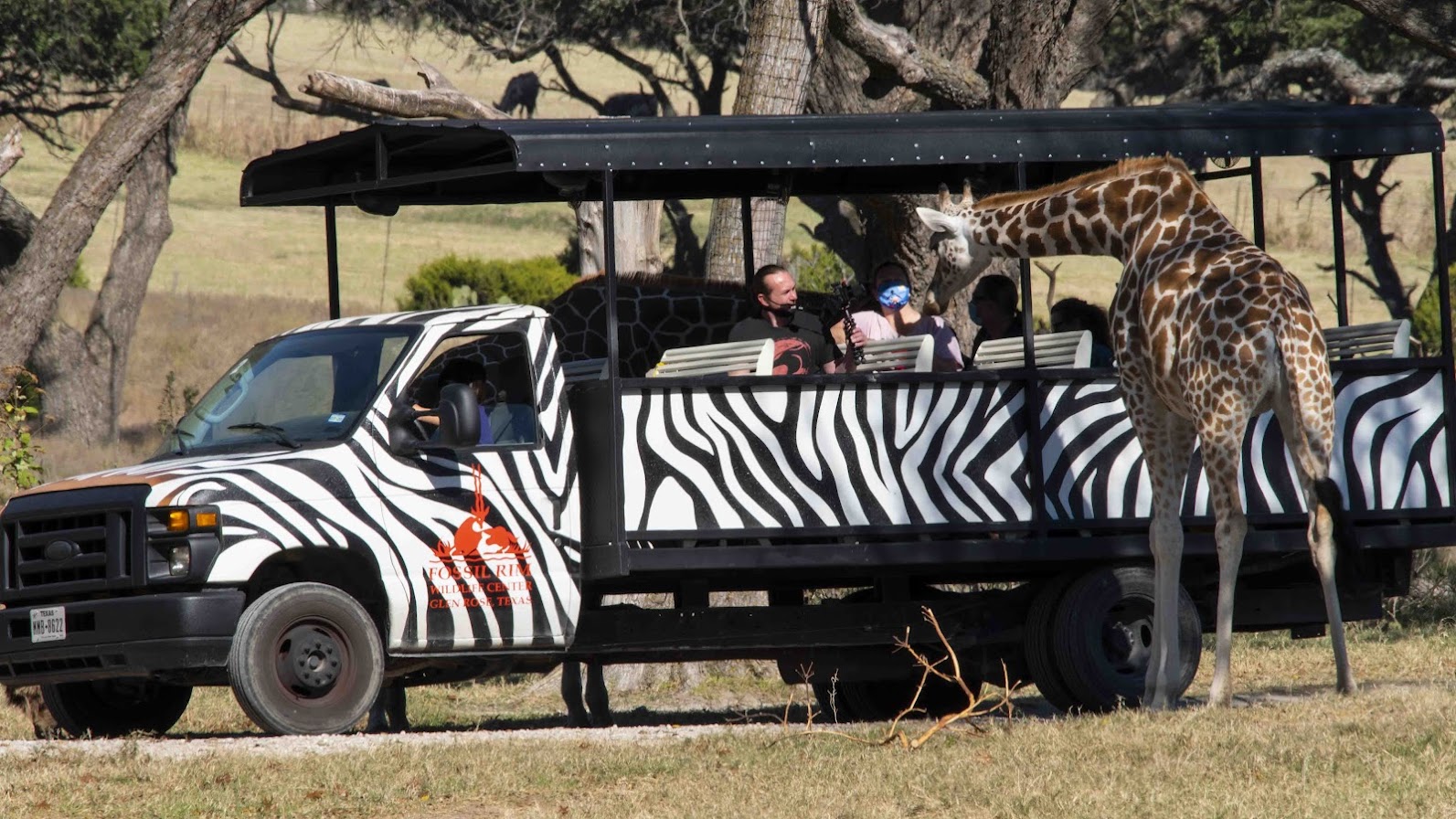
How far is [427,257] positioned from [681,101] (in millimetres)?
8021

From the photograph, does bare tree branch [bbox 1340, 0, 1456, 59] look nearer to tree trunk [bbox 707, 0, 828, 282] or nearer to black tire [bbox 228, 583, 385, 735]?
tree trunk [bbox 707, 0, 828, 282]

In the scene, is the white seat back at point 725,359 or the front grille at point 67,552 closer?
the front grille at point 67,552

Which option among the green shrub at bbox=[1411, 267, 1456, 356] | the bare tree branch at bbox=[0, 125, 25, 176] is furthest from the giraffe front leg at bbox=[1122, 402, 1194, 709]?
the green shrub at bbox=[1411, 267, 1456, 356]

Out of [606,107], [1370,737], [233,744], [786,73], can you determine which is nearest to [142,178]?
[606,107]

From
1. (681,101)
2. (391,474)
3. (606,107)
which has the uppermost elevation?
(681,101)

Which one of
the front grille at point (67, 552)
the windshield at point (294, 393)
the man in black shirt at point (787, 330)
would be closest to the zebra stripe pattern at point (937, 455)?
the man in black shirt at point (787, 330)

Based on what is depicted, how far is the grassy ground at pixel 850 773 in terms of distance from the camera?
6.45 m

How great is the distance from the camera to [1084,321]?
10.6 m

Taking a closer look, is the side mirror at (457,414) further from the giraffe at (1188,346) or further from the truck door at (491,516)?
the giraffe at (1188,346)

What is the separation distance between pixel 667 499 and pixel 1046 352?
2165mm

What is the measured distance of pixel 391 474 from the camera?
8.66 metres

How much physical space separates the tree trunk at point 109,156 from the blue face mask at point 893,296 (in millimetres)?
6949

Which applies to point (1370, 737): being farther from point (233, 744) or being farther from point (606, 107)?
point (606, 107)

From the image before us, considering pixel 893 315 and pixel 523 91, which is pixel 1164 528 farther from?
pixel 523 91
